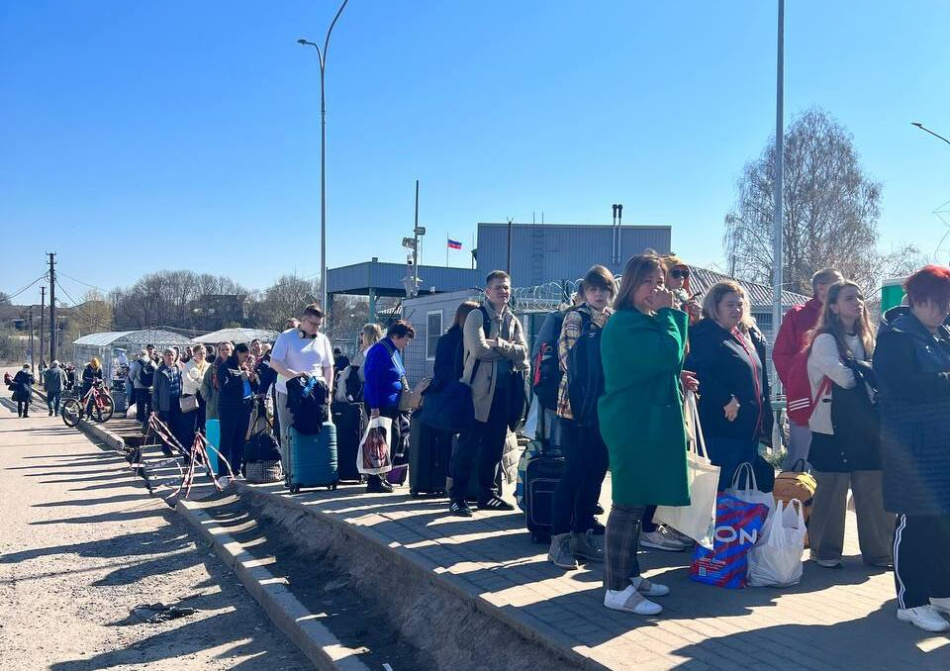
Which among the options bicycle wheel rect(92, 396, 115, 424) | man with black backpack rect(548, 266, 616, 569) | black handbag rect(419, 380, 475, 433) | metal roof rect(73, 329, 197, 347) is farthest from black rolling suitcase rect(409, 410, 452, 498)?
metal roof rect(73, 329, 197, 347)

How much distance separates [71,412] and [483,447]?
63.8 ft

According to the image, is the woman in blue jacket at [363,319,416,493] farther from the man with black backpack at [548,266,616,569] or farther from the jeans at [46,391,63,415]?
the jeans at [46,391,63,415]

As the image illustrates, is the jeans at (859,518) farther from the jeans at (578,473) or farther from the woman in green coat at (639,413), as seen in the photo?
the woman in green coat at (639,413)

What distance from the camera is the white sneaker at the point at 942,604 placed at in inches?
174

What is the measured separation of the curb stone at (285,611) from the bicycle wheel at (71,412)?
1639cm

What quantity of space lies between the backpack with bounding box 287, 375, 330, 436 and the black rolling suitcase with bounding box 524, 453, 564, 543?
341 centimetres

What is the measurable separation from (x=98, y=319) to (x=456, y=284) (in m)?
60.1

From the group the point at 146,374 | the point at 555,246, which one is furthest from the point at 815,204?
the point at 146,374

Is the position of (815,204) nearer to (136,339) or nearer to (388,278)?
(388,278)

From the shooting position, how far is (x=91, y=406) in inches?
891

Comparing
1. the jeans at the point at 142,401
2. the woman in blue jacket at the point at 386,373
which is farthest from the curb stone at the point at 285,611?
the jeans at the point at 142,401

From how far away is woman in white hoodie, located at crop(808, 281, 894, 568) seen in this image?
543 centimetres

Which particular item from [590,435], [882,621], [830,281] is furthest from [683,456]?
[830,281]

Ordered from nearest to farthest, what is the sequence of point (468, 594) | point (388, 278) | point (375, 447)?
point (468, 594) → point (375, 447) → point (388, 278)
